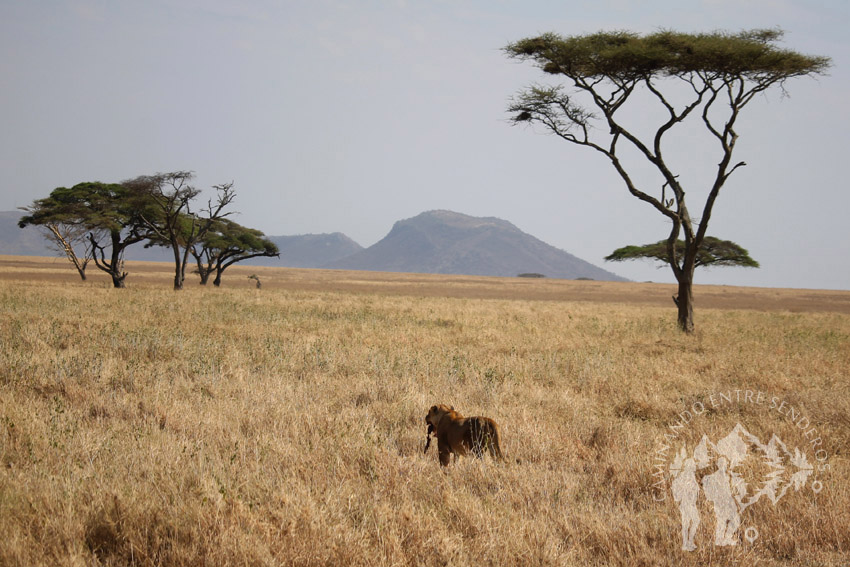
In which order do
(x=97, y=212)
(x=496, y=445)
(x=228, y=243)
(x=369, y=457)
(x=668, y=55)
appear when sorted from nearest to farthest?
(x=496, y=445) < (x=369, y=457) < (x=668, y=55) < (x=97, y=212) < (x=228, y=243)

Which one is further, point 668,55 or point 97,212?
point 97,212

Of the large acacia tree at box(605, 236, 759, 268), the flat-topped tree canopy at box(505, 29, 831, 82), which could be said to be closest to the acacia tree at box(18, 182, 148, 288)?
the flat-topped tree canopy at box(505, 29, 831, 82)

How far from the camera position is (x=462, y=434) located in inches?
168

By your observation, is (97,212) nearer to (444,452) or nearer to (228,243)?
(228,243)

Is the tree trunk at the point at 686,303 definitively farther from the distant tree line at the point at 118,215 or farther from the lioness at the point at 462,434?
the distant tree line at the point at 118,215

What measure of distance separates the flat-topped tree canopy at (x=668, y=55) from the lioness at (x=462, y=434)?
16.4m

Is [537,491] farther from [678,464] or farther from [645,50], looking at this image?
[645,50]

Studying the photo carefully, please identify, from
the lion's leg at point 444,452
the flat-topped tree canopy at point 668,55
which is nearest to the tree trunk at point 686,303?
the flat-topped tree canopy at point 668,55

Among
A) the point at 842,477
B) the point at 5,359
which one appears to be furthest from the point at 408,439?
the point at 5,359

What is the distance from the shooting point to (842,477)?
450 centimetres

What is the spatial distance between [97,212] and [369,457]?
35.0m

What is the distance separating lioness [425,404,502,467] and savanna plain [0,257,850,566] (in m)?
0.15

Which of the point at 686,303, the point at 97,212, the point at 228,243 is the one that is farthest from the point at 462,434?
the point at 228,243

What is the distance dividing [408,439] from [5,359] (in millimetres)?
6083
